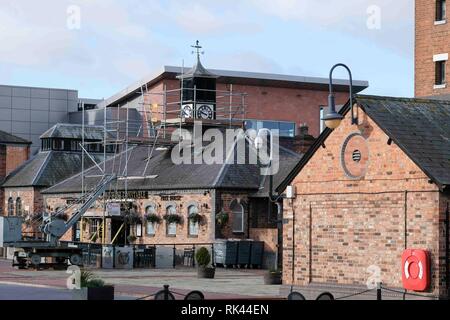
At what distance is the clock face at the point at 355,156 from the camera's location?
99.5 ft

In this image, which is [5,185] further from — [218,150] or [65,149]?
[218,150]

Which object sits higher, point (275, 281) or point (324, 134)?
point (324, 134)

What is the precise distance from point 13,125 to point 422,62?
49836 mm

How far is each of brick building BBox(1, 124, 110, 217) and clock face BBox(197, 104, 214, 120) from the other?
8.02 metres

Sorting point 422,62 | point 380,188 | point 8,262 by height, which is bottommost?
point 8,262

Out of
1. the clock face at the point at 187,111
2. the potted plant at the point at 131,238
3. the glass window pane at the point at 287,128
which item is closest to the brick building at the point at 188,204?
the potted plant at the point at 131,238

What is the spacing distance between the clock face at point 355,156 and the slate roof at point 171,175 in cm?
2349

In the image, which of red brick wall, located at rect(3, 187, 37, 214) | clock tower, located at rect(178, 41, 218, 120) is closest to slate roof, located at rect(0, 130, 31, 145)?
red brick wall, located at rect(3, 187, 37, 214)

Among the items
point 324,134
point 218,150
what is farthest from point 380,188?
point 218,150

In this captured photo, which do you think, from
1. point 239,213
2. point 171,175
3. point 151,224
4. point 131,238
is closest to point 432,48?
point 239,213

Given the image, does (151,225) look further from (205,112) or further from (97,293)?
(97,293)

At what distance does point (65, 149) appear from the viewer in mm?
75312

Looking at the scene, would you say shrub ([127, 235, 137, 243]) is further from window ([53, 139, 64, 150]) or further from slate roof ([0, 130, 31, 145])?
slate roof ([0, 130, 31, 145])

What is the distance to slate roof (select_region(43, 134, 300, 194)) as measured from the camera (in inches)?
2173
